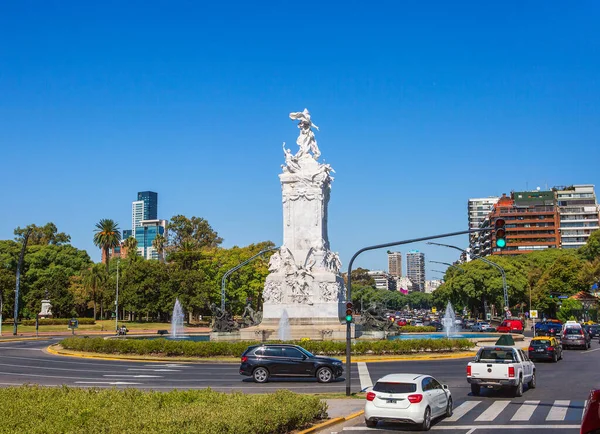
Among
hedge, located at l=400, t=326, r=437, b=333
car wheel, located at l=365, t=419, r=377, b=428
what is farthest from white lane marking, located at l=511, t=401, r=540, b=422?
hedge, located at l=400, t=326, r=437, b=333

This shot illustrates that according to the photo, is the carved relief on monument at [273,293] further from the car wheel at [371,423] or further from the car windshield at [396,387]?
the car windshield at [396,387]

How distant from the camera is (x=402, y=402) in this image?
16.1 m

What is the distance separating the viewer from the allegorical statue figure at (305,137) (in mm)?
57497

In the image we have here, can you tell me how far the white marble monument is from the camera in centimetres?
5150

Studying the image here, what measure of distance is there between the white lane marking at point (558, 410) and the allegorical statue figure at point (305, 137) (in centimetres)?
3946

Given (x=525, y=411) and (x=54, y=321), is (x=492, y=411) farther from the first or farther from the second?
(x=54, y=321)

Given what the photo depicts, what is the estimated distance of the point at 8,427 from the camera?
1188 centimetres

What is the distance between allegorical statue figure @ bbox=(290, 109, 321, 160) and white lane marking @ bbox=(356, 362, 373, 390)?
87.5 ft

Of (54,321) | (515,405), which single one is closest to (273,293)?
(515,405)

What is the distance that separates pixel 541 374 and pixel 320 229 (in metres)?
28.3

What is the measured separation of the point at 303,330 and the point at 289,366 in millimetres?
22609

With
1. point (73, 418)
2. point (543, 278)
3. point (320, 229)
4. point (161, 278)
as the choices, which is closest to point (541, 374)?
point (73, 418)

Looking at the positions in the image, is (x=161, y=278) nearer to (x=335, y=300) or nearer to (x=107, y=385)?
(x=335, y=300)

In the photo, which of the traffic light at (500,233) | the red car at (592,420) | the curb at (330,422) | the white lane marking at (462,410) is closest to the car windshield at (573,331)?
the traffic light at (500,233)
